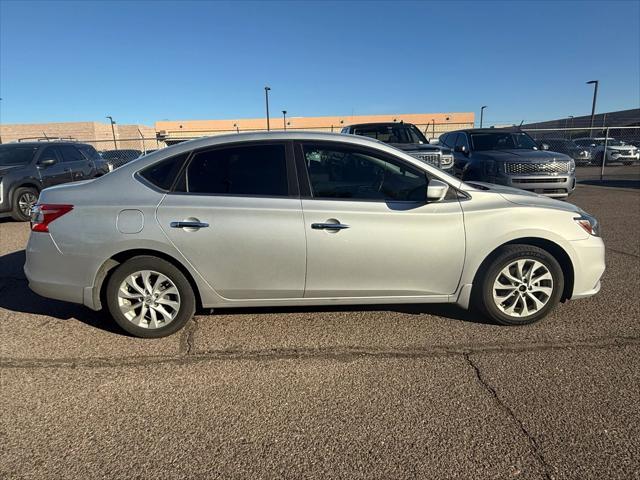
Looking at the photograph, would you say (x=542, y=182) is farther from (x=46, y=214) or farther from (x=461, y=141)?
(x=46, y=214)

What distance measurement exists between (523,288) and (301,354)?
1.99m

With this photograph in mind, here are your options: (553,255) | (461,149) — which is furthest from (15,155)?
(553,255)

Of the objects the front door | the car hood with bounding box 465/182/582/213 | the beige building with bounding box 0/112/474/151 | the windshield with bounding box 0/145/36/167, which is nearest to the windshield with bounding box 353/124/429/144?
the car hood with bounding box 465/182/582/213

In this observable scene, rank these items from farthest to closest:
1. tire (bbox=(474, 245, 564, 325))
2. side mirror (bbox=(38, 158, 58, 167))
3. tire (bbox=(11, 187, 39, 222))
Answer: side mirror (bbox=(38, 158, 58, 167))
tire (bbox=(11, 187, 39, 222))
tire (bbox=(474, 245, 564, 325))

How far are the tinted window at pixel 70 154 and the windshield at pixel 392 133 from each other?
23.4 feet

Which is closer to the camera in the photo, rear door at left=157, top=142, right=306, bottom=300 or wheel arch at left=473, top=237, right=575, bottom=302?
rear door at left=157, top=142, right=306, bottom=300

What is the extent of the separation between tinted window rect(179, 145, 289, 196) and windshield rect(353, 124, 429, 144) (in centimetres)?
678

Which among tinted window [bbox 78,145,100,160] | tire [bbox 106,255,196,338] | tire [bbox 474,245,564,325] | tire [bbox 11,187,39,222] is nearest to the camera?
tire [bbox 106,255,196,338]

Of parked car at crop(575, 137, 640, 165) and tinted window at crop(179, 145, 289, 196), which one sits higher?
tinted window at crop(179, 145, 289, 196)

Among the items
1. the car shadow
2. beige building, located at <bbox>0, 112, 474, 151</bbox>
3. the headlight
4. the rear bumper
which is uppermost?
beige building, located at <bbox>0, 112, 474, 151</bbox>

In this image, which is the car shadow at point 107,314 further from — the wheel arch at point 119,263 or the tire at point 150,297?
the wheel arch at point 119,263

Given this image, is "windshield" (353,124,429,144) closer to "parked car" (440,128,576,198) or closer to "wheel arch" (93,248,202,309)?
"parked car" (440,128,576,198)

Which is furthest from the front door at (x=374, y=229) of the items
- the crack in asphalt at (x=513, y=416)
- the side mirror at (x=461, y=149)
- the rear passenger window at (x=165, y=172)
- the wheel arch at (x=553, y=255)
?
the side mirror at (x=461, y=149)

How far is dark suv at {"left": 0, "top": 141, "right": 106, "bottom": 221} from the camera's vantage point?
8891mm
